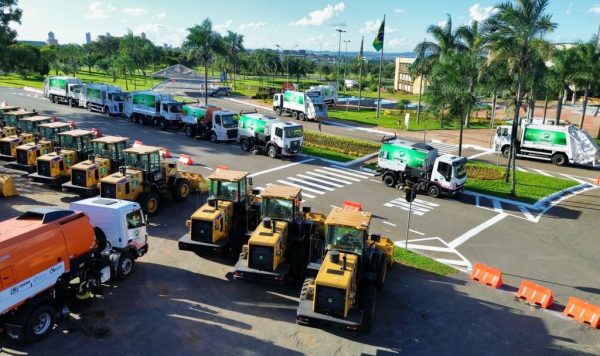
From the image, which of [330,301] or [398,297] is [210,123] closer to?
[398,297]

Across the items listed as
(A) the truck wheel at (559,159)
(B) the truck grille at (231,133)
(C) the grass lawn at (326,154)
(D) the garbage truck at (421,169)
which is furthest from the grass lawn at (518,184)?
(B) the truck grille at (231,133)

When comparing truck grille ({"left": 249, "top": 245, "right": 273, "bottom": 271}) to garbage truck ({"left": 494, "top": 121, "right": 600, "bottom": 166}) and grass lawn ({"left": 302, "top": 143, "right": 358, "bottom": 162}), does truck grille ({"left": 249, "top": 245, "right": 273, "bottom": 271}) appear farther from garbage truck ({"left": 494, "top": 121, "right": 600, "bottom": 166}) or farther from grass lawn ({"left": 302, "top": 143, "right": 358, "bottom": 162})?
garbage truck ({"left": 494, "top": 121, "right": 600, "bottom": 166})

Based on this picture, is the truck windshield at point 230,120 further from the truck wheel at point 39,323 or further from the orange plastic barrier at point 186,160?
the truck wheel at point 39,323

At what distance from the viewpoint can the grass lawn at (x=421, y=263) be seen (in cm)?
1636

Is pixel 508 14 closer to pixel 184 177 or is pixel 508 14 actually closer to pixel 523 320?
pixel 523 320

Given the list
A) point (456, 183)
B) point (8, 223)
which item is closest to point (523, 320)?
point (456, 183)

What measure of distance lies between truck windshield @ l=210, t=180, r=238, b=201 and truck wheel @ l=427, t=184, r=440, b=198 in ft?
41.0

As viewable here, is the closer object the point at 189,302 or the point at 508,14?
the point at 189,302

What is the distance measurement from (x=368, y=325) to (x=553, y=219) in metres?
15.1

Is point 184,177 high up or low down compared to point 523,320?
up

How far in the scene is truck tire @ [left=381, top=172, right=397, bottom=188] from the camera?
26.4 meters

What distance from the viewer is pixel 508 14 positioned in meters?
23.3

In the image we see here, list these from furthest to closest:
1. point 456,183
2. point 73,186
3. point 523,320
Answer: point 456,183, point 73,186, point 523,320

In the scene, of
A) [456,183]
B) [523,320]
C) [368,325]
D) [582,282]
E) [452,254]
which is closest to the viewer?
[368,325]
